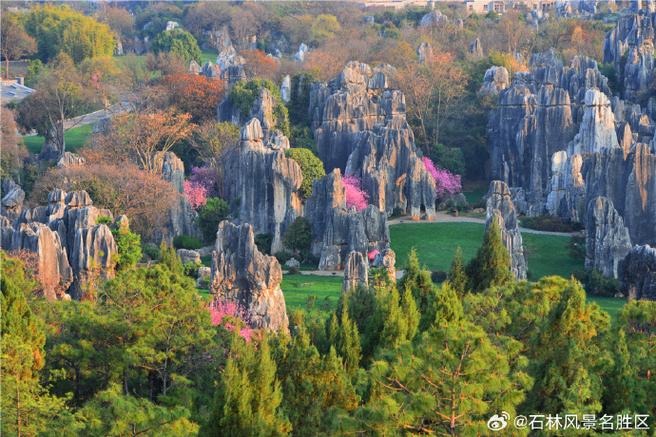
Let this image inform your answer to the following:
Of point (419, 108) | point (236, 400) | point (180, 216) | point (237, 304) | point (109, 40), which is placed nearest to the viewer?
point (236, 400)

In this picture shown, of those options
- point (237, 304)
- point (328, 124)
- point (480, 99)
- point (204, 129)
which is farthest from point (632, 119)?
point (237, 304)

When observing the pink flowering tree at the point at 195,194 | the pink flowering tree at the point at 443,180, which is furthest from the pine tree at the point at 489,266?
the pink flowering tree at the point at 443,180

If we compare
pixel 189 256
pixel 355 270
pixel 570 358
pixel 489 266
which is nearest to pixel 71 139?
pixel 189 256

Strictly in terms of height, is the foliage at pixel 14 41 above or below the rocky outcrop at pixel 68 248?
above

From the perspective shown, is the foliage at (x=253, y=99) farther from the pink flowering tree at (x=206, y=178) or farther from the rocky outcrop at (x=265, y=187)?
the rocky outcrop at (x=265, y=187)

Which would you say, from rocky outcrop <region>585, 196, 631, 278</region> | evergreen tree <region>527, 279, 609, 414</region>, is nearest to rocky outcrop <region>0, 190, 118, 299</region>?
evergreen tree <region>527, 279, 609, 414</region>

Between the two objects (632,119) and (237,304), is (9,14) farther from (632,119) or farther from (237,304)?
(237,304)

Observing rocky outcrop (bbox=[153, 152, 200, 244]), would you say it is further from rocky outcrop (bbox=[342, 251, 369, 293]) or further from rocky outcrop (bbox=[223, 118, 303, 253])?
rocky outcrop (bbox=[342, 251, 369, 293])
